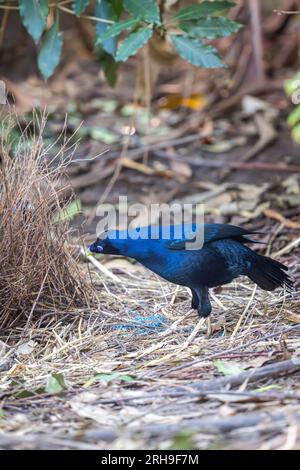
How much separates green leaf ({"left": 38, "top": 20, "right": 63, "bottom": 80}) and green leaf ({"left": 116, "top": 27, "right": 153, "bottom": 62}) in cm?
61

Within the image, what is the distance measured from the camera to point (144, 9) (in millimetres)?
4555

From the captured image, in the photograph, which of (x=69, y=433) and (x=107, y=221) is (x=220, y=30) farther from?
(x=69, y=433)

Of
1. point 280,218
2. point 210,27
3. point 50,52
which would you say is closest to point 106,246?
point 210,27

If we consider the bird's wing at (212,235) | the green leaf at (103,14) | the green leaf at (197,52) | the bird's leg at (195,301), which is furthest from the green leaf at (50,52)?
the bird's leg at (195,301)

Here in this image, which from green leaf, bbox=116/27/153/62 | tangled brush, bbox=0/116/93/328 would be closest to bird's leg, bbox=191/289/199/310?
tangled brush, bbox=0/116/93/328

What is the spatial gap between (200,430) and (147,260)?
1333 mm

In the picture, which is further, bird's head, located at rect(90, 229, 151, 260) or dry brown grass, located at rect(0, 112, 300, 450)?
bird's head, located at rect(90, 229, 151, 260)

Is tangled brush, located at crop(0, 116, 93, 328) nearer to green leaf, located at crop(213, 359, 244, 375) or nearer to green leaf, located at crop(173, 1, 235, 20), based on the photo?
green leaf, located at crop(213, 359, 244, 375)

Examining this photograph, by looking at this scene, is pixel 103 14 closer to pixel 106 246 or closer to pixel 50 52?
pixel 50 52

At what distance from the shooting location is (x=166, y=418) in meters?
2.83

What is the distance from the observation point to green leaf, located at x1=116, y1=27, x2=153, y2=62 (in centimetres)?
454

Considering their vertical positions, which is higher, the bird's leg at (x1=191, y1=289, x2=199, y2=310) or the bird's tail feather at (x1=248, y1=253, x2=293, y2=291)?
the bird's tail feather at (x1=248, y1=253, x2=293, y2=291)

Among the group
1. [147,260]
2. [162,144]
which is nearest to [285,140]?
[162,144]

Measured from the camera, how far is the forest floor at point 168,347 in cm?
271
